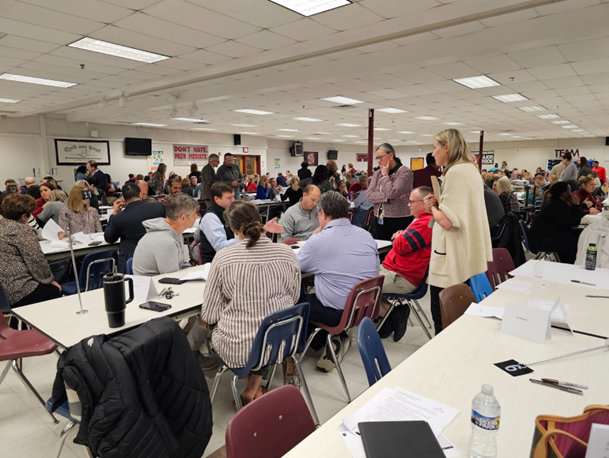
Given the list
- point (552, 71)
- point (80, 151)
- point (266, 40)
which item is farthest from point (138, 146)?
point (552, 71)

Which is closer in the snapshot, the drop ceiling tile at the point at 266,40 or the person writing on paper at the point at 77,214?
the drop ceiling tile at the point at 266,40

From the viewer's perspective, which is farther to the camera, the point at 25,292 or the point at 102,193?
the point at 102,193

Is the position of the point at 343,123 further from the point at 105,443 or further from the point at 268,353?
the point at 105,443

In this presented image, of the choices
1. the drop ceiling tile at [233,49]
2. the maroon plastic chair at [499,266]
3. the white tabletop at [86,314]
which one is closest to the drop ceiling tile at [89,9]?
the drop ceiling tile at [233,49]

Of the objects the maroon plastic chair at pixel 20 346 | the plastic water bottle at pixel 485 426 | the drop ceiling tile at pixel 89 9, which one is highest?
the drop ceiling tile at pixel 89 9

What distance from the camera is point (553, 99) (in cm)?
835

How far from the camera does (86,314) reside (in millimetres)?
2188

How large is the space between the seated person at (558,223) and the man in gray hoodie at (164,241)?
168 inches

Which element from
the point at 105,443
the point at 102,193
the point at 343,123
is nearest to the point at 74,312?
the point at 105,443

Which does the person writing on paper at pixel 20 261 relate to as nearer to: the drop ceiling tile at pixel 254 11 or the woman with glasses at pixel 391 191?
the drop ceiling tile at pixel 254 11

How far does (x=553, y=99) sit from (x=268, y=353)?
28.6ft

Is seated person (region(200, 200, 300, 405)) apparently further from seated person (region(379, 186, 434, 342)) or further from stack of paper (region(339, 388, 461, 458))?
seated person (region(379, 186, 434, 342))

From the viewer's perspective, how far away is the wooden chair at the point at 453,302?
214 centimetres

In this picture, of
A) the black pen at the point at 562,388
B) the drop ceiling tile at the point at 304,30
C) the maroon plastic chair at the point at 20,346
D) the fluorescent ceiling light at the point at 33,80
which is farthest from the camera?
A: the fluorescent ceiling light at the point at 33,80
